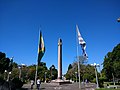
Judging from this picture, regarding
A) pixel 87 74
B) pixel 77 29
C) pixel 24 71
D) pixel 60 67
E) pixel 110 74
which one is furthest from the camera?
pixel 24 71

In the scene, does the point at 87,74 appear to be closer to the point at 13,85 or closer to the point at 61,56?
the point at 61,56

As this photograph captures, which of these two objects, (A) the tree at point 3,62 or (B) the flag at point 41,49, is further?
(A) the tree at point 3,62

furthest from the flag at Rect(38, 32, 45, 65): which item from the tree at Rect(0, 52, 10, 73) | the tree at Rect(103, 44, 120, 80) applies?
the tree at Rect(0, 52, 10, 73)

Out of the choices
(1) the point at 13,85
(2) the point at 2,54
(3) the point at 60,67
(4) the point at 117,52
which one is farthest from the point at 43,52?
(2) the point at 2,54

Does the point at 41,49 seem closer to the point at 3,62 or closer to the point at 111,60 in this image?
the point at 111,60

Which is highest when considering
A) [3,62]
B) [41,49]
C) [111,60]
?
[3,62]

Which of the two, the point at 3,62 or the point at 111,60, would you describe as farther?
the point at 3,62

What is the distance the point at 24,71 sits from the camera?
3292 inches

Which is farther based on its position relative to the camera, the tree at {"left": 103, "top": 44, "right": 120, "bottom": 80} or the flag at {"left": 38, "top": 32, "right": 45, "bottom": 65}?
the tree at {"left": 103, "top": 44, "right": 120, "bottom": 80}

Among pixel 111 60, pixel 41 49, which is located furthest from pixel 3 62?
pixel 41 49

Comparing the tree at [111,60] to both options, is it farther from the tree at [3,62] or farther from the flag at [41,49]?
the tree at [3,62]

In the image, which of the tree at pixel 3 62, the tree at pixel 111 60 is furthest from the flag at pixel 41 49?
the tree at pixel 3 62

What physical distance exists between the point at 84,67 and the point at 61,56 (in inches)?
1621

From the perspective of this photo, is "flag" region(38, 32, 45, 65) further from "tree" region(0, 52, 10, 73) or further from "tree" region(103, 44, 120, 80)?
"tree" region(0, 52, 10, 73)
